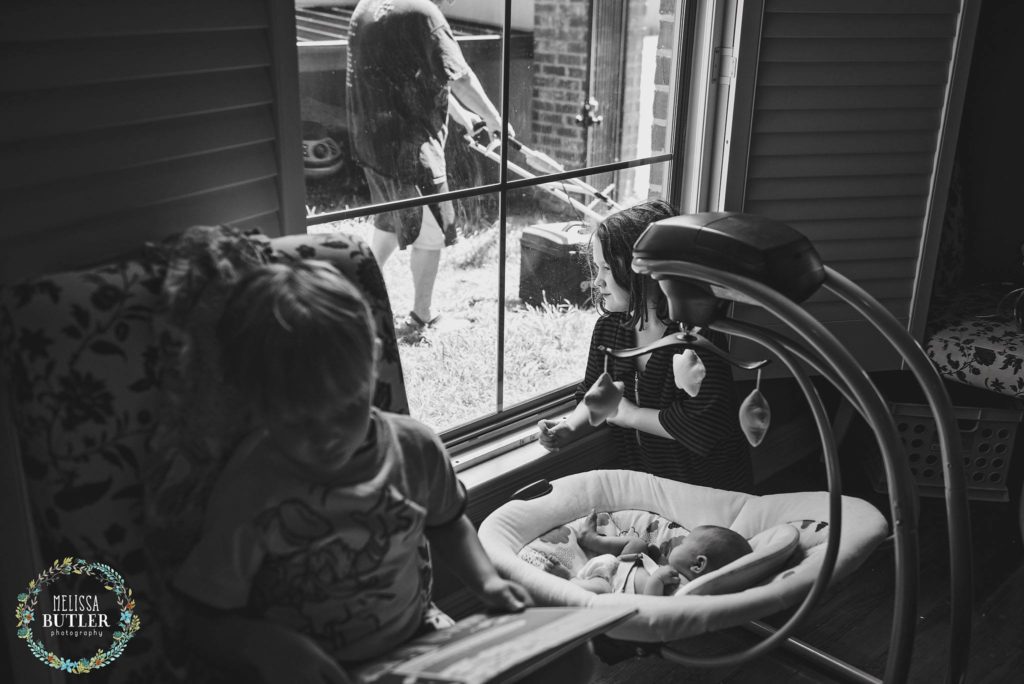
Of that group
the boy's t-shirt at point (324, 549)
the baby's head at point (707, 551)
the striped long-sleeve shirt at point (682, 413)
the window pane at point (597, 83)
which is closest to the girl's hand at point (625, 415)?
the striped long-sleeve shirt at point (682, 413)

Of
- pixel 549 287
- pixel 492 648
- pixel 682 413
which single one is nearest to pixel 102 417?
pixel 492 648

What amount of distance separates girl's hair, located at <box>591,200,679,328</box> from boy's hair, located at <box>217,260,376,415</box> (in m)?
0.89

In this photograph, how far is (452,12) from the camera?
69.9 inches

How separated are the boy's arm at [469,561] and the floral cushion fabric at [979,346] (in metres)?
1.62

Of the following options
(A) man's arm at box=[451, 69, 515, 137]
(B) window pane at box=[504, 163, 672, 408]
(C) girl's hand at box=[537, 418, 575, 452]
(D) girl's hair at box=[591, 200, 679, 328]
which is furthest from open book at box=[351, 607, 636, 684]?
(A) man's arm at box=[451, 69, 515, 137]

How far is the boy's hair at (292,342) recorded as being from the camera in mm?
1005

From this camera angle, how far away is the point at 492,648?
1.11m

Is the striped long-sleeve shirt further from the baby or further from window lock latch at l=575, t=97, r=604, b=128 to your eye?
window lock latch at l=575, t=97, r=604, b=128

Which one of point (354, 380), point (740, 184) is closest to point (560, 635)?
point (354, 380)

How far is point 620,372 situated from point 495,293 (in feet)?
1.08

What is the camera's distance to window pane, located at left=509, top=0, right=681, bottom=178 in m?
1.98

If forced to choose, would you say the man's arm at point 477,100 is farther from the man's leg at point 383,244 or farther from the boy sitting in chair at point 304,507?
the boy sitting in chair at point 304,507

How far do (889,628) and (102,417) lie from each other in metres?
1.76

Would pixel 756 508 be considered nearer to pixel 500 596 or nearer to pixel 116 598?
pixel 500 596
